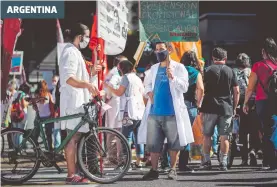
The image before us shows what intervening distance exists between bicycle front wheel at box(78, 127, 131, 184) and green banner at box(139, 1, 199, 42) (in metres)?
4.21

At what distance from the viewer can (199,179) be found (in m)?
8.34

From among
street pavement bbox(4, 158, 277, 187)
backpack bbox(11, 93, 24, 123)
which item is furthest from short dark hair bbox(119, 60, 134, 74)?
backpack bbox(11, 93, 24, 123)

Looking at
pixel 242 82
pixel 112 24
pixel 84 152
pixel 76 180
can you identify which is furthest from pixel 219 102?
pixel 76 180

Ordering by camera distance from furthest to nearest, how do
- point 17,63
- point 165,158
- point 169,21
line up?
point 17,63, point 169,21, point 165,158

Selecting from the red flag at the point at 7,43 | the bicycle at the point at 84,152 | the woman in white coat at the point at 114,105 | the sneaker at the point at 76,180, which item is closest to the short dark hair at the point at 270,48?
the woman in white coat at the point at 114,105

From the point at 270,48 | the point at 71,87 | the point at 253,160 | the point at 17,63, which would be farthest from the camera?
the point at 17,63

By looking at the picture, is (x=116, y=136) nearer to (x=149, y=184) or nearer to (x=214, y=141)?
(x=149, y=184)

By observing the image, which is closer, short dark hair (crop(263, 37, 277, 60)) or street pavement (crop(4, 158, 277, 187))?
street pavement (crop(4, 158, 277, 187))

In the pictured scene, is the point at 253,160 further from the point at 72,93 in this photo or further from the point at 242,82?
the point at 72,93

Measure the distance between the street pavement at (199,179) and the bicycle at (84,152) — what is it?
16 centimetres

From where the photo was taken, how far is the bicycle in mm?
7750

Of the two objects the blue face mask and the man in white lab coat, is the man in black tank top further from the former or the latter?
the blue face mask

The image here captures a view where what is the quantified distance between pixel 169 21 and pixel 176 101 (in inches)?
164

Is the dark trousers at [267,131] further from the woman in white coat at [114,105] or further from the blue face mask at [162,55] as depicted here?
the woman in white coat at [114,105]
